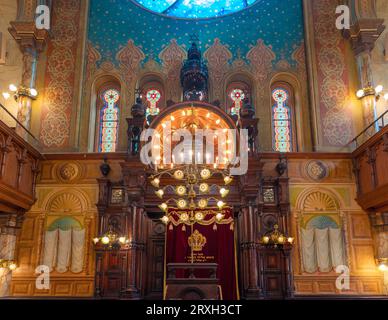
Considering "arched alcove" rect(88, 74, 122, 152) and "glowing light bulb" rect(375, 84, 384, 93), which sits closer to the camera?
"glowing light bulb" rect(375, 84, 384, 93)

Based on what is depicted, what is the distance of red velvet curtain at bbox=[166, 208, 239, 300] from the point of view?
35.3ft

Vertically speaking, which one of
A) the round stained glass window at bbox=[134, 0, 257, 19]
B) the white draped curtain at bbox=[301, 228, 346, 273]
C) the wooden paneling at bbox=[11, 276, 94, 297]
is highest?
the round stained glass window at bbox=[134, 0, 257, 19]

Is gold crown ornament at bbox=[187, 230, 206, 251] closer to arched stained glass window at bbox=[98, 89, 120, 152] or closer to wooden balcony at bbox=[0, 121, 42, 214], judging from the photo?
arched stained glass window at bbox=[98, 89, 120, 152]

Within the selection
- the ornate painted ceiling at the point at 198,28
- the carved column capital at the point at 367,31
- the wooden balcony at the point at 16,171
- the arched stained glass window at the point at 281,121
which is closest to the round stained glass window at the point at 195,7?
the ornate painted ceiling at the point at 198,28

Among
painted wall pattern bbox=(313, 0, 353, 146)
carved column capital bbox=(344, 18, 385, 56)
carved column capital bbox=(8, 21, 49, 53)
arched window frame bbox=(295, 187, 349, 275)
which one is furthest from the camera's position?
carved column capital bbox=(8, 21, 49, 53)

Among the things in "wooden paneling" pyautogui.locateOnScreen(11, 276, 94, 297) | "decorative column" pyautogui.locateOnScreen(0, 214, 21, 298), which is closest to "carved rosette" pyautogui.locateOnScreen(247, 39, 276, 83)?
"wooden paneling" pyautogui.locateOnScreen(11, 276, 94, 297)

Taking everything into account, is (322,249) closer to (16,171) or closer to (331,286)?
(331,286)

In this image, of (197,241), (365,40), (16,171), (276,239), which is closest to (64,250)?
(16,171)

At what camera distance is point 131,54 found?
14148 millimetres

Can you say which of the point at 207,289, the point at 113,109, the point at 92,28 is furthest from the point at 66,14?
the point at 207,289

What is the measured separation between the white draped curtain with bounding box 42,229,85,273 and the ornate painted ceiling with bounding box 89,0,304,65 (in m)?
6.31

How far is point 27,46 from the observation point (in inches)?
524

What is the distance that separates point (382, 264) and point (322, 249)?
5.31ft

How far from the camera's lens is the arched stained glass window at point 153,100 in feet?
45.7
